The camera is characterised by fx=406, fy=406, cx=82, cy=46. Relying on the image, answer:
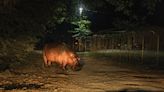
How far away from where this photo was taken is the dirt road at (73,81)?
12.7 meters

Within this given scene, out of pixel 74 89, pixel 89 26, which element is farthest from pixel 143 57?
pixel 89 26

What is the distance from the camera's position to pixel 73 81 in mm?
14773

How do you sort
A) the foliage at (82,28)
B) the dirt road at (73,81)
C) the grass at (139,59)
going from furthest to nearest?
1. the foliage at (82,28)
2. the grass at (139,59)
3. the dirt road at (73,81)

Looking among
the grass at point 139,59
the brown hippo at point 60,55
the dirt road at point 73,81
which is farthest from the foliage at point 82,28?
the dirt road at point 73,81

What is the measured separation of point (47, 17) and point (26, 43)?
4127 millimetres

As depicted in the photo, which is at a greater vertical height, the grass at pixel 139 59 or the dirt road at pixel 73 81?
the grass at pixel 139 59

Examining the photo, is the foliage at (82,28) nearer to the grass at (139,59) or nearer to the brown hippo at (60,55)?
the grass at (139,59)

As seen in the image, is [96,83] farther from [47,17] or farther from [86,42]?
[86,42]

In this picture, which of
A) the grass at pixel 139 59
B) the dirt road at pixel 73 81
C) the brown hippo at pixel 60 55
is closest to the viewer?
the dirt road at pixel 73 81

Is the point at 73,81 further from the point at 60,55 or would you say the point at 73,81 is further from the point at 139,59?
the point at 139,59

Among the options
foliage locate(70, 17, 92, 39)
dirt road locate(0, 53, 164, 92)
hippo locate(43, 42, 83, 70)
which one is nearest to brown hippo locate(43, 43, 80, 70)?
hippo locate(43, 42, 83, 70)

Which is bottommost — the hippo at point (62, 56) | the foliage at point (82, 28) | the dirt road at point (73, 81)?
the dirt road at point (73, 81)

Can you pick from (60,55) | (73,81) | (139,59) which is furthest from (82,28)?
(73,81)

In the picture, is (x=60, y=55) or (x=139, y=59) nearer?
(x=60, y=55)
